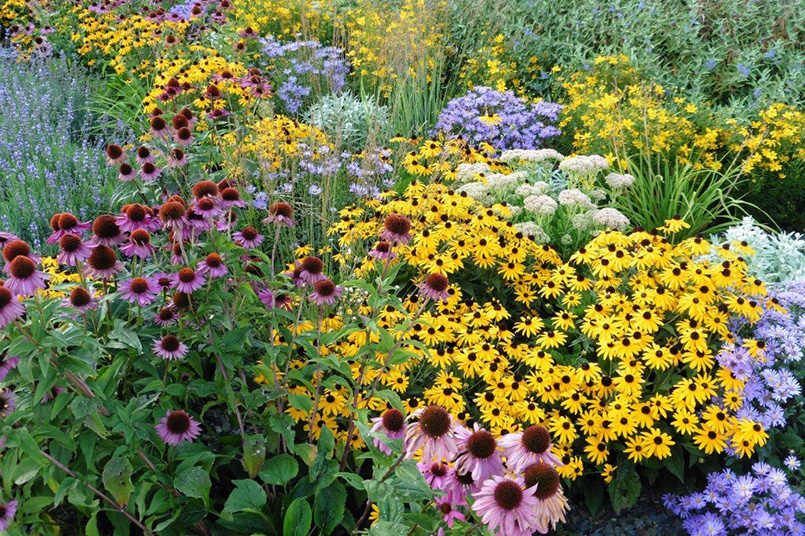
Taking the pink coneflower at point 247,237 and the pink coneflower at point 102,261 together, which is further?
the pink coneflower at point 247,237

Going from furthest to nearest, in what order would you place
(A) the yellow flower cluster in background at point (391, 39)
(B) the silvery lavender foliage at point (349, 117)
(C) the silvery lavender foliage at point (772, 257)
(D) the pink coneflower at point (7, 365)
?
(A) the yellow flower cluster in background at point (391, 39)
(B) the silvery lavender foliage at point (349, 117)
(C) the silvery lavender foliage at point (772, 257)
(D) the pink coneflower at point (7, 365)

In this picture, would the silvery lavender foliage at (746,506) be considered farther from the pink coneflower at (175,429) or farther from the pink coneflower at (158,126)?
the pink coneflower at (158,126)

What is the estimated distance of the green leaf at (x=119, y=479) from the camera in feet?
5.57

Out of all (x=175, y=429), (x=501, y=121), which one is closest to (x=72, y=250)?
(x=175, y=429)

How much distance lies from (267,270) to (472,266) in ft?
4.86

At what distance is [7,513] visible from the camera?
1.66m

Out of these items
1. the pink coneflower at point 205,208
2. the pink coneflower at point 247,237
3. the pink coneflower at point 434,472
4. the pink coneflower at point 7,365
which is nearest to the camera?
the pink coneflower at point 434,472

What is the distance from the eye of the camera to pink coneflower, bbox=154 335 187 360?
6.31 ft

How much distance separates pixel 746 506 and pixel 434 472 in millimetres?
1380

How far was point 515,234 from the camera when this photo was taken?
10.4 ft

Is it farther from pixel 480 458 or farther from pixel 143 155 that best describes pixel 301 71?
pixel 480 458

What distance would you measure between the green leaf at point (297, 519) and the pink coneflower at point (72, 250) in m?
0.88

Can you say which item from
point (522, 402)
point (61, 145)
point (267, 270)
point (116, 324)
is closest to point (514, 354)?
point (522, 402)

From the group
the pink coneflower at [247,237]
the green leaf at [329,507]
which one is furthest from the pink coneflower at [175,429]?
the pink coneflower at [247,237]
